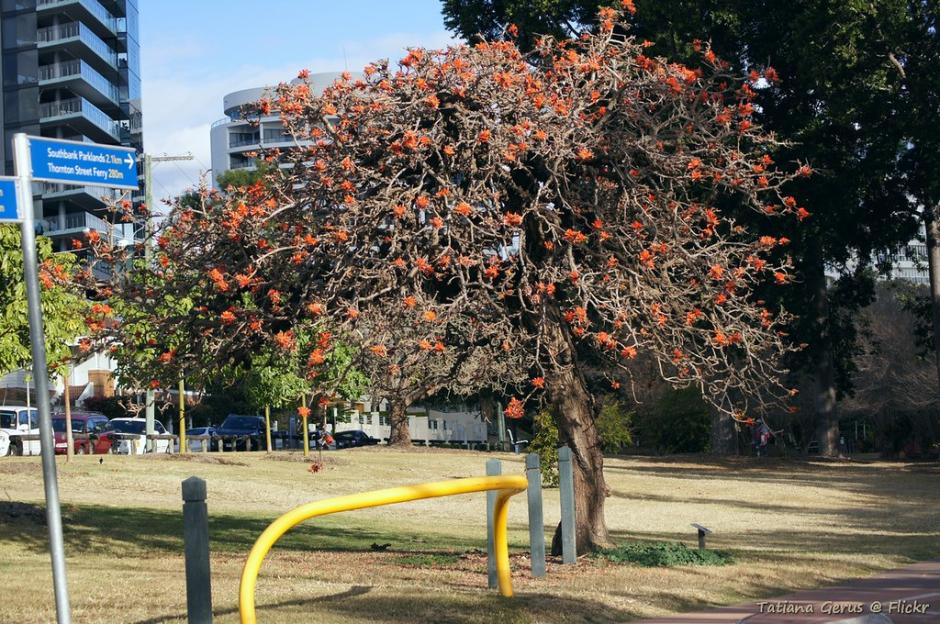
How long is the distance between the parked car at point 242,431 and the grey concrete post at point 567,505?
39027 mm

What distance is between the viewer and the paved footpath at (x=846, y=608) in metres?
8.59

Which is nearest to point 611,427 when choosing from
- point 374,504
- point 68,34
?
point 374,504

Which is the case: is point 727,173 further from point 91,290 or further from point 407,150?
point 91,290

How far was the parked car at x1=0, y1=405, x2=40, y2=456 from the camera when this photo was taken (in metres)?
37.2

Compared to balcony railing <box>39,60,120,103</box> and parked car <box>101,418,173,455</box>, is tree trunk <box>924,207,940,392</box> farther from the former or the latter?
balcony railing <box>39,60,120,103</box>

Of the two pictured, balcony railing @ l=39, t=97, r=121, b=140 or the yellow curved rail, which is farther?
balcony railing @ l=39, t=97, r=121, b=140

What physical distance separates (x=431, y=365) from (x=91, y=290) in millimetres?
3449

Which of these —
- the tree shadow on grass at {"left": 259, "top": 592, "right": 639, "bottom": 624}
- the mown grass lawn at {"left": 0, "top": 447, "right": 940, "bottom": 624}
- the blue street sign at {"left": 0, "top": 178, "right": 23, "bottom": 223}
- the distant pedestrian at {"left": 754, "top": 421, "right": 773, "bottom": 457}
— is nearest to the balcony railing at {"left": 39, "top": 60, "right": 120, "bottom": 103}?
the distant pedestrian at {"left": 754, "top": 421, "right": 773, "bottom": 457}

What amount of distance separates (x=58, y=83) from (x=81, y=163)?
7420cm

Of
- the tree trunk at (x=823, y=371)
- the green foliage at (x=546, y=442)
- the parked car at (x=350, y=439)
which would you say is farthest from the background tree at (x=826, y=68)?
the parked car at (x=350, y=439)

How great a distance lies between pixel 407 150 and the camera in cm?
1100

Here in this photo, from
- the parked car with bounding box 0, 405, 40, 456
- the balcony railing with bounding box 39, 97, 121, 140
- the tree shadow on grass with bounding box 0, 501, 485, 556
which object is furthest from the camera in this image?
the balcony railing with bounding box 39, 97, 121, 140

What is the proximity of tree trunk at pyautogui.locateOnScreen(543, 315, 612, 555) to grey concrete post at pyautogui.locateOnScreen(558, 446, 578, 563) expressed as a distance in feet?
2.01

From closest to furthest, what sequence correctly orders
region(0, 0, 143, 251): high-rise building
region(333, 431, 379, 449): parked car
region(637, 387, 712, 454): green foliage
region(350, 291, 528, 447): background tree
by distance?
region(350, 291, 528, 447): background tree → region(637, 387, 712, 454): green foliage → region(333, 431, 379, 449): parked car → region(0, 0, 143, 251): high-rise building
